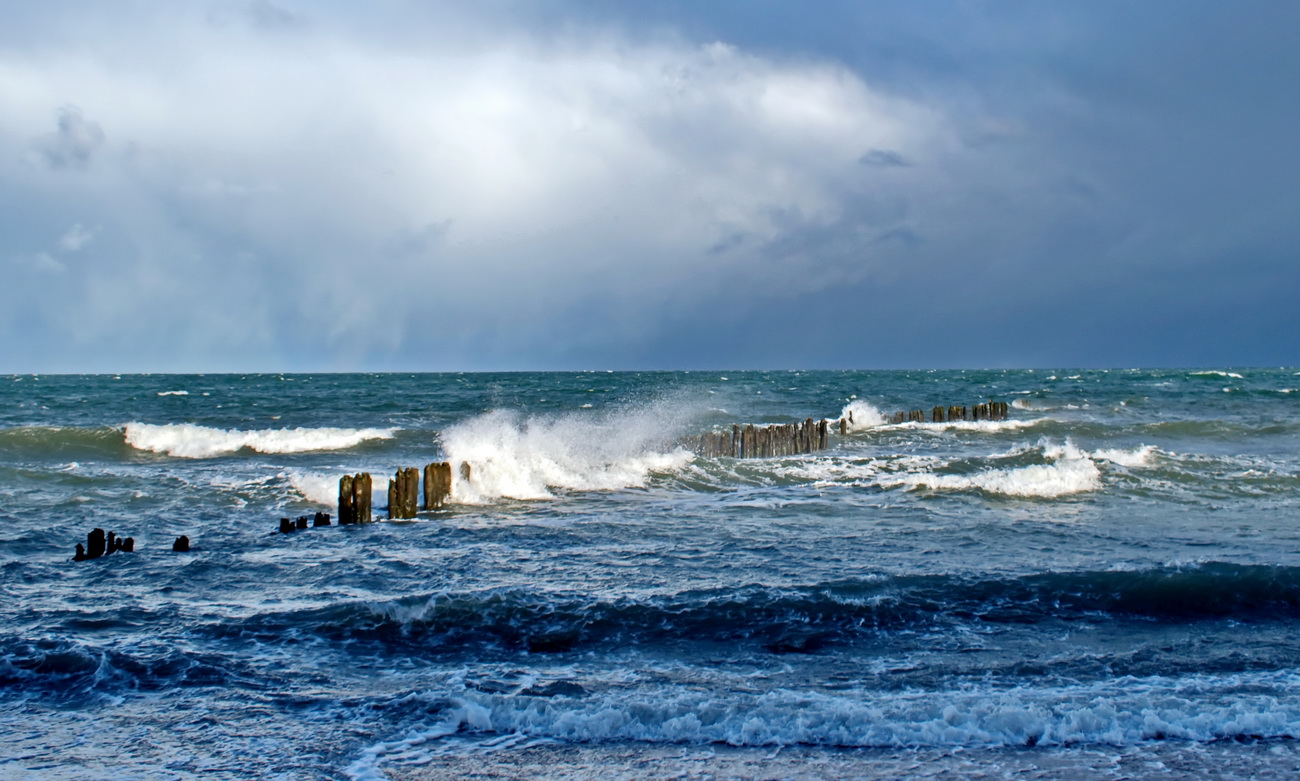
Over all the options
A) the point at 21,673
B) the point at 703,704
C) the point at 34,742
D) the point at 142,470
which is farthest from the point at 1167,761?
the point at 142,470

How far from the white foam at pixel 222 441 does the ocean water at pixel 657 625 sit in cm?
698

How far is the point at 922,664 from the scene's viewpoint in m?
6.80

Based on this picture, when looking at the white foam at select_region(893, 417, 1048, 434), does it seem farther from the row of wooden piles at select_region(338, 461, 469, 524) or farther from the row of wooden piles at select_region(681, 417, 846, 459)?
the row of wooden piles at select_region(338, 461, 469, 524)

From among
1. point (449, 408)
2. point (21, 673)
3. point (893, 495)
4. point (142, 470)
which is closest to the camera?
point (21, 673)

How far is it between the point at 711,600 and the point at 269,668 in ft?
12.2

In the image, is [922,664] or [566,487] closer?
[922,664]

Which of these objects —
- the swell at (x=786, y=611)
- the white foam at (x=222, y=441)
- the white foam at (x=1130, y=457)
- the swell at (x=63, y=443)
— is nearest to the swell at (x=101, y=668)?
the swell at (x=786, y=611)

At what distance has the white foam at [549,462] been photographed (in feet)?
53.8

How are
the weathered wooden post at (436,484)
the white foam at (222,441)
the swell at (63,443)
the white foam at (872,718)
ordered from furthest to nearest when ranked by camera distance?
the white foam at (222,441)
the swell at (63,443)
the weathered wooden post at (436,484)
the white foam at (872,718)

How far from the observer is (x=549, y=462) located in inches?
717

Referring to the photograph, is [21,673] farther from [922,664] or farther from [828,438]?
[828,438]

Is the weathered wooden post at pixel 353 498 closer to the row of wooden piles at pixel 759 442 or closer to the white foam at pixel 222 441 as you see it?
the row of wooden piles at pixel 759 442

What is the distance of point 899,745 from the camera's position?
5.33 m

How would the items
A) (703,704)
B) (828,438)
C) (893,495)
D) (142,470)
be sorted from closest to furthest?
(703,704)
(893,495)
(142,470)
(828,438)
